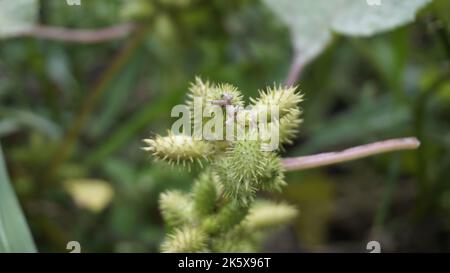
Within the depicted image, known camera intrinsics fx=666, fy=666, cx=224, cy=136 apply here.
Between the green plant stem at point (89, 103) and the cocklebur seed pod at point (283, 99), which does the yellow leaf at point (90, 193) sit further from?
the cocklebur seed pod at point (283, 99)

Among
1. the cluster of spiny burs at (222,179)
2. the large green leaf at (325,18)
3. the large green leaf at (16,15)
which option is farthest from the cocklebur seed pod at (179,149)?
the large green leaf at (16,15)

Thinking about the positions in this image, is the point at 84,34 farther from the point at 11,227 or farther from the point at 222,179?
the point at 222,179

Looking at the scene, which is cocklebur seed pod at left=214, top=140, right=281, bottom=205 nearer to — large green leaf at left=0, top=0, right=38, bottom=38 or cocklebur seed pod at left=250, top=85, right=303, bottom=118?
cocklebur seed pod at left=250, top=85, right=303, bottom=118

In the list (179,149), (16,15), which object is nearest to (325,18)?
(179,149)

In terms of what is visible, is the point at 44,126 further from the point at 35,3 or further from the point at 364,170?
the point at 364,170
